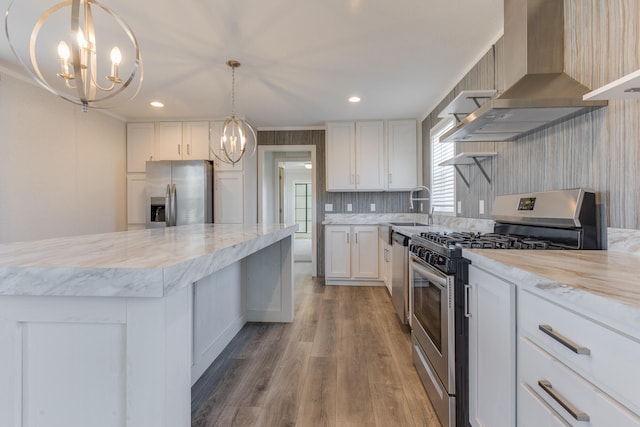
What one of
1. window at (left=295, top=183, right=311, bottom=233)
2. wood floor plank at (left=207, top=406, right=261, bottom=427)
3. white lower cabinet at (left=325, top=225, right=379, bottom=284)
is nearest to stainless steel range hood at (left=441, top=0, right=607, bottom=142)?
wood floor plank at (left=207, top=406, right=261, bottom=427)

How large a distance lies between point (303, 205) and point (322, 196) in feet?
18.6

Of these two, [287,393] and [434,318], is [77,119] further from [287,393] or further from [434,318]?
[434,318]

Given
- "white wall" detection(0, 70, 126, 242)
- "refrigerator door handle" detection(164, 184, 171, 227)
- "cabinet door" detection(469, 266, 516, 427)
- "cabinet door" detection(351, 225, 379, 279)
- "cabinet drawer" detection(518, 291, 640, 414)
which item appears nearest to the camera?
"cabinet drawer" detection(518, 291, 640, 414)

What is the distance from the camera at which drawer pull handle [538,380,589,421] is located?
732mm

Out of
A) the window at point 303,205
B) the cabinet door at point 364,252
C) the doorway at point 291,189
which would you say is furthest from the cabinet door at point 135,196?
the window at point 303,205

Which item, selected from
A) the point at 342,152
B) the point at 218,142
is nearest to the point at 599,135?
the point at 342,152

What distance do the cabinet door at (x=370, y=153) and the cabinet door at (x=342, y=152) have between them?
0.30 ft

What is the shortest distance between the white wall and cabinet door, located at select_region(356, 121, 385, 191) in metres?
3.57

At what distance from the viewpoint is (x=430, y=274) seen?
166cm

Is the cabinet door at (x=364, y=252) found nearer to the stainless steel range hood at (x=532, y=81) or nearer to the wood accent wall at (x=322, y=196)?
the wood accent wall at (x=322, y=196)

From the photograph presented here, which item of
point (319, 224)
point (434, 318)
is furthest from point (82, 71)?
point (319, 224)

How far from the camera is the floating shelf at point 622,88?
36.4 inches

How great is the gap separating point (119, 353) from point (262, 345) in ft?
5.94

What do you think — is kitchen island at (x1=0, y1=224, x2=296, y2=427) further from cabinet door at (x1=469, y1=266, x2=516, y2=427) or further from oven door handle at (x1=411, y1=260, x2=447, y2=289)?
oven door handle at (x1=411, y1=260, x2=447, y2=289)
